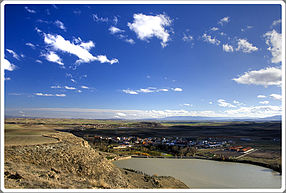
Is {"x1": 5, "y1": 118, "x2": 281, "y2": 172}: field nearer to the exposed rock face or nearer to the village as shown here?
the village

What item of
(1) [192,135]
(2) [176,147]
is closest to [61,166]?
(2) [176,147]

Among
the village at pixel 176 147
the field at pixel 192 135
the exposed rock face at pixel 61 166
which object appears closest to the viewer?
the exposed rock face at pixel 61 166

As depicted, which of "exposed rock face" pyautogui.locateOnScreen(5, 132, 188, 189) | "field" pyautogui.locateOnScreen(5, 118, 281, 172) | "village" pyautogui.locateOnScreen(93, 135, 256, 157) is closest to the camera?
"exposed rock face" pyautogui.locateOnScreen(5, 132, 188, 189)

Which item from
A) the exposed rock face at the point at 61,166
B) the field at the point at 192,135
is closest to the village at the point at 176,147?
the field at the point at 192,135

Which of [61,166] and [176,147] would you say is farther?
A: [176,147]

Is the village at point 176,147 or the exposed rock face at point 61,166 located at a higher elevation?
the exposed rock face at point 61,166

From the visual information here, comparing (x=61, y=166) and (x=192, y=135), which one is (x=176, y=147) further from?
(x=192, y=135)

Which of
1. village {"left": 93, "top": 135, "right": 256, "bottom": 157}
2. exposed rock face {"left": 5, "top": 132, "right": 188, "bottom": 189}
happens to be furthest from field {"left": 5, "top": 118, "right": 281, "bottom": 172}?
exposed rock face {"left": 5, "top": 132, "right": 188, "bottom": 189}

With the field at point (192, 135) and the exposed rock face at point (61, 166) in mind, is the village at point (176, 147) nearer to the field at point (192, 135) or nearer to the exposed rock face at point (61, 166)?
the field at point (192, 135)

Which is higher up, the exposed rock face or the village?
the exposed rock face

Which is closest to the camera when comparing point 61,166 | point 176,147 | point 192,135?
point 61,166

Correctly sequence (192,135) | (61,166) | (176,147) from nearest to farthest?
1. (61,166)
2. (176,147)
3. (192,135)
